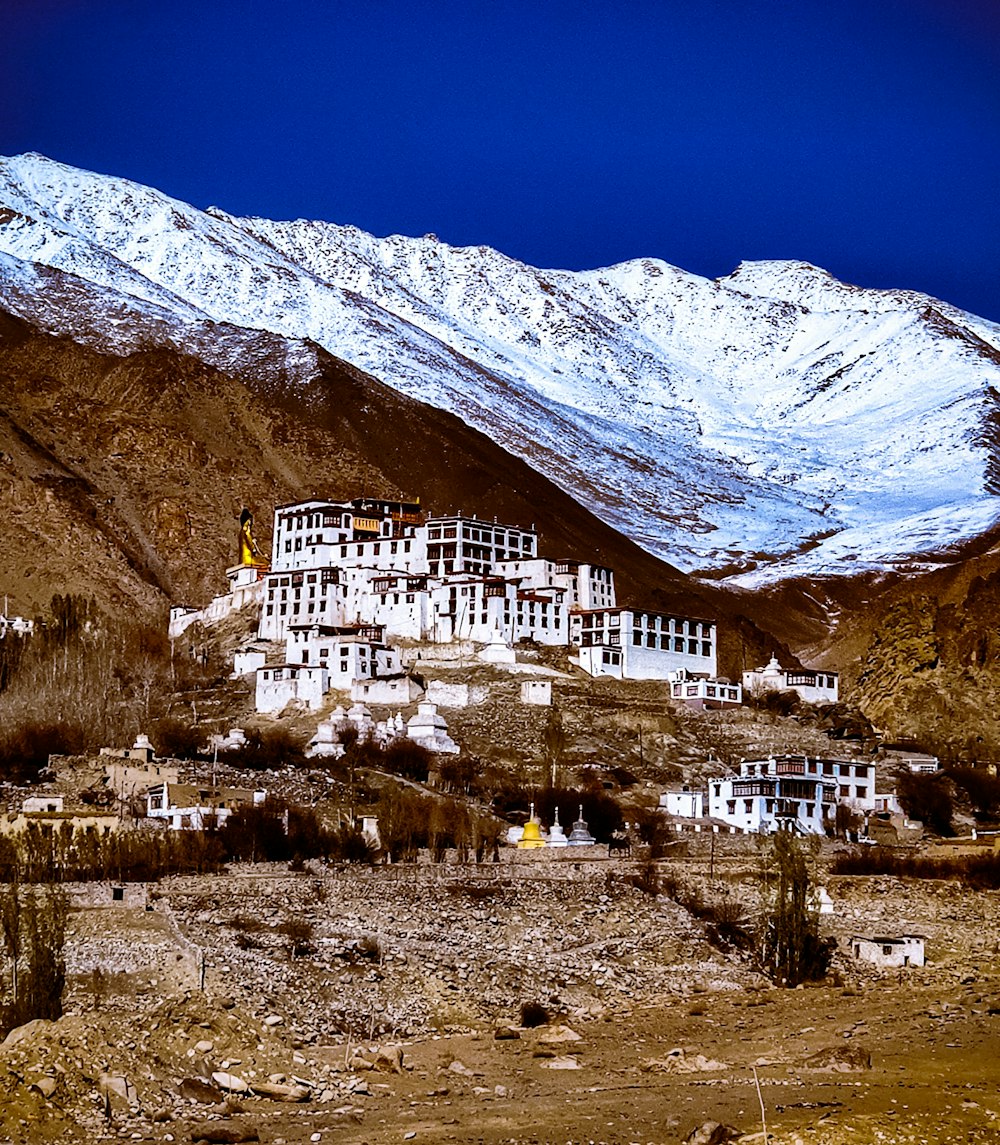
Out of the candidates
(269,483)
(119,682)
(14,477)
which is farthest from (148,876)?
(269,483)

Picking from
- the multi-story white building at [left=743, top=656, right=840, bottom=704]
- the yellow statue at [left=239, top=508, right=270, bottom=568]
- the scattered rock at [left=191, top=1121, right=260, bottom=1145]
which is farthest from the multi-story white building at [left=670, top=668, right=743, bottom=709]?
the scattered rock at [left=191, top=1121, right=260, bottom=1145]

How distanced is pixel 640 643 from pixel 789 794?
796 inches

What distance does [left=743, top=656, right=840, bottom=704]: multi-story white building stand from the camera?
3526 inches

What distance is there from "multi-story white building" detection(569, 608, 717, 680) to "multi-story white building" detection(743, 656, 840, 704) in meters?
2.40

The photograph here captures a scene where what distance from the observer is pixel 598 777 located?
70.4m

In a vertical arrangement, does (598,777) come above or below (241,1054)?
above

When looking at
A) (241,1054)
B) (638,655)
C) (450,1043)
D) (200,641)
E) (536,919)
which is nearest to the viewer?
(241,1054)

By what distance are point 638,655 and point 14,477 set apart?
181 feet

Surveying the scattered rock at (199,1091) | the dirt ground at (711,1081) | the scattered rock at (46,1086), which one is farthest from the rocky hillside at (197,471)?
the scattered rock at (46,1086)

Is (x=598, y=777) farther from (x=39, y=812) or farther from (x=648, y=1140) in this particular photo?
(x=648, y=1140)

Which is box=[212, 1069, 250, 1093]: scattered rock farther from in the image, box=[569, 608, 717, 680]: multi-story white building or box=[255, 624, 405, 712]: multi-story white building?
box=[569, 608, 717, 680]: multi-story white building

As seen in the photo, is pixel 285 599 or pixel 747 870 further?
pixel 285 599

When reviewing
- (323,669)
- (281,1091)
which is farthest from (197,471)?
(281,1091)

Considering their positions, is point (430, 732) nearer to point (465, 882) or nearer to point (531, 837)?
point (531, 837)
